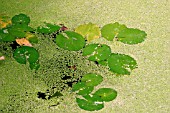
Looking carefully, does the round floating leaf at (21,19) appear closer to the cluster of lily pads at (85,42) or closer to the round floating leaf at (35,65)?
the cluster of lily pads at (85,42)

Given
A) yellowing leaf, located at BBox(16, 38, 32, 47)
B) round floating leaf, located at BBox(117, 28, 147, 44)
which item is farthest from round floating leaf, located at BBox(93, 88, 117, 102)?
yellowing leaf, located at BBox(16, 38, 32, 47)

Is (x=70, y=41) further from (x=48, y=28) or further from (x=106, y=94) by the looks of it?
(x=106, y=94)

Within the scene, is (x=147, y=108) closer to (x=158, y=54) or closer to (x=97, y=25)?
(x=158, y=54)

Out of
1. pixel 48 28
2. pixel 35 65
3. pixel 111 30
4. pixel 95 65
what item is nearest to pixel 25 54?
pixel 35 65

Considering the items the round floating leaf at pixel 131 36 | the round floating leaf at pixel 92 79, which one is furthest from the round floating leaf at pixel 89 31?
the round floating leaf at pixel 92 79

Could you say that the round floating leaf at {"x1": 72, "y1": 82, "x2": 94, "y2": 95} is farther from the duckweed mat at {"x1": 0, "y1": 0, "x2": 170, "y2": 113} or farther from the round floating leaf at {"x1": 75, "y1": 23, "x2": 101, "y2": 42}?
the round floating leaf at {"x1": 75, "y1": 23, "x2": 101, "y2": 42}

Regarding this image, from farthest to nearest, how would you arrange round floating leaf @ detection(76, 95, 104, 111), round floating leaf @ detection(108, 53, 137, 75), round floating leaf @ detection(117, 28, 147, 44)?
round floating leaf @ detection(117, 28, 147, 44) → round floating leaf @ detection(108, 53, 137, 75) → round floating leaf @ detection(76, 95, 104, 111)

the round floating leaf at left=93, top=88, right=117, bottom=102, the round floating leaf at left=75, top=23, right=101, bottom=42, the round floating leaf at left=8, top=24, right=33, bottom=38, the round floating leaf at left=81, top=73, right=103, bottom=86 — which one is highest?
the round floating leaf at left=75, top=23, right=101, bottom=42
